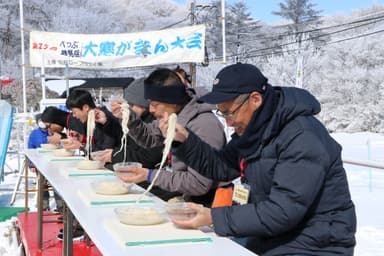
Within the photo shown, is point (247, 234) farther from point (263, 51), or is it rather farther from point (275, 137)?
point (263, 51)

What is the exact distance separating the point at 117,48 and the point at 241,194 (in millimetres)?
6599

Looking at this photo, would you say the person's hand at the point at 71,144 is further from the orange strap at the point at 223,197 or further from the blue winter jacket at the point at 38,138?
the blue winter jacket at the point at 38,138

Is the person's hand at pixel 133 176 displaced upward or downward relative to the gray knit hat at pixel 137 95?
downward

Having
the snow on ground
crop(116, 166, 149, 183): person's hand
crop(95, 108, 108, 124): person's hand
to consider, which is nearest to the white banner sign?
the snow on ground

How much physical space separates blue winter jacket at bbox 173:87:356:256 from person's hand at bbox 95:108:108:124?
6.21 feet

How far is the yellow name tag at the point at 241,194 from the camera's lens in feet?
6.47

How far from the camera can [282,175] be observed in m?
1.58

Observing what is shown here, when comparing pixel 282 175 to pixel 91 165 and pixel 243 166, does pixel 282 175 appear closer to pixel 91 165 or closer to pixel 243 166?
pixel 243 166

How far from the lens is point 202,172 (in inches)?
85.6

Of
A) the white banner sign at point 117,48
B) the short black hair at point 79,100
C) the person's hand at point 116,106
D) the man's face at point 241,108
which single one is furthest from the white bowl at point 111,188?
the white banner sign at point 117,48

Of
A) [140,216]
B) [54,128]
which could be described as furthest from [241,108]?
[54,128]

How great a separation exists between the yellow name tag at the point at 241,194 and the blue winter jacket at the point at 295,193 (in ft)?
Answer: 0.51

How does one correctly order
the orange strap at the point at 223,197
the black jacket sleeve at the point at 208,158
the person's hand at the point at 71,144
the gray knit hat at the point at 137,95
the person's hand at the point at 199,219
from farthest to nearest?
1. the person's hand at the point at 71,144
2. the gray knit hat at the point at 137,95
3. the orange strap at the point at 223,197
4. the black jacket sleeve at the point at 208,158
5. the person's hand at the point at 199,219

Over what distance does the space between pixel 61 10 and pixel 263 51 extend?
14539 millimetres
